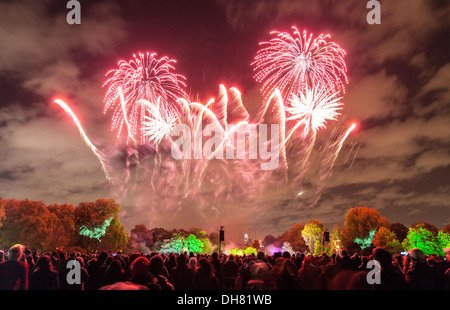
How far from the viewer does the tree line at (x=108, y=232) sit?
51312 mm

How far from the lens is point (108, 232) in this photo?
70.0 meters

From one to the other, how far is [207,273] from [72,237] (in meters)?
67.2

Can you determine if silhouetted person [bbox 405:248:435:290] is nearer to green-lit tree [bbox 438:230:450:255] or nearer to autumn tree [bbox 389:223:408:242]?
green-lit tree [bbox 438:230:450:255]

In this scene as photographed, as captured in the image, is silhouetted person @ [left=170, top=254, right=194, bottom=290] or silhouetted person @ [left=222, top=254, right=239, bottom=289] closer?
silhouetted person @ [left=170, top=254, right=194, bottom=290]

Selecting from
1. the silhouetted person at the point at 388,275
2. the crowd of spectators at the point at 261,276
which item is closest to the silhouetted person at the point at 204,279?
the crowd of spectators at the point at 261,276

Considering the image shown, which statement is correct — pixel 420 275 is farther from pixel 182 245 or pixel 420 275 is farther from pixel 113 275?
pixel 182 245

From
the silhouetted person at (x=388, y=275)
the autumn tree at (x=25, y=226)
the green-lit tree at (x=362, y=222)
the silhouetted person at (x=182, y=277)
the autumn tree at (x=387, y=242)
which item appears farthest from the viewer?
the green-lit tree at (x=362, y=222)

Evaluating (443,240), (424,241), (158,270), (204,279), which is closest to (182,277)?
(204,279)

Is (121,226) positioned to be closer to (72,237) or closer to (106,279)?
(72,237)

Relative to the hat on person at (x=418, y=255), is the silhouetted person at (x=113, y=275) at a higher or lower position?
lower

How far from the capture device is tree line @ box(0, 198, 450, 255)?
51312 mm

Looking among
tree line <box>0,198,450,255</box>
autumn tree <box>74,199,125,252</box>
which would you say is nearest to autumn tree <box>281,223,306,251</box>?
tree line <box>0,198,450,255</box>

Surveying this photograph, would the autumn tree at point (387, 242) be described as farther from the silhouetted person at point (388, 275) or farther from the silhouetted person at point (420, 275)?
the silhouetted person at point (388, 275)

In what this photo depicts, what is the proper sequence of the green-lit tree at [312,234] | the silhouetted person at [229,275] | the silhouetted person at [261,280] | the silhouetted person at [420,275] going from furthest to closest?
the green-lit tree at [312,234] → the silhouetted person at [229,275] → the silhouetted person at [420,275] → the silhouetted person at [261,280]
